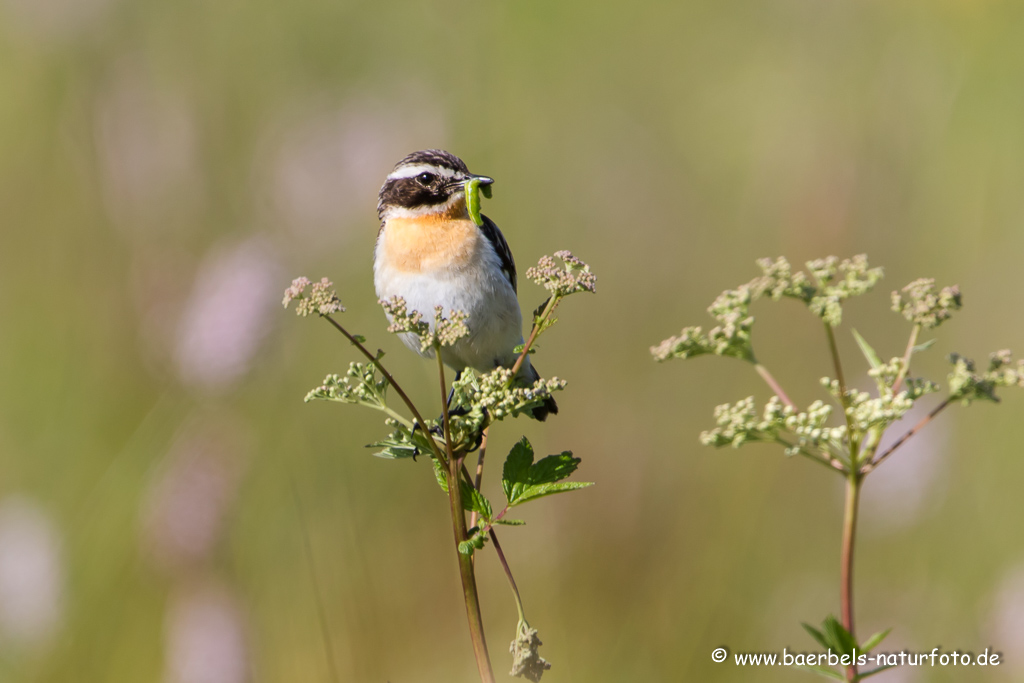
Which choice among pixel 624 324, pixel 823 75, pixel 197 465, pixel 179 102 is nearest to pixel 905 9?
pixel 823 75

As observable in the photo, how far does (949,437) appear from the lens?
4281 millimetres

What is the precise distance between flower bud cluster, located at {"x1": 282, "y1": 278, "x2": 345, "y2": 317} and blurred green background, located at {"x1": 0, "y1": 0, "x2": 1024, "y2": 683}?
150 cm

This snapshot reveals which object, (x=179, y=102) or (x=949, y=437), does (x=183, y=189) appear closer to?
(x=179, y=102)

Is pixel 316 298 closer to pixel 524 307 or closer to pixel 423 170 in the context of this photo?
pixel 423 170

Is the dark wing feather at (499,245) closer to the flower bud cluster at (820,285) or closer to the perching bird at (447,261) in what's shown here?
the perching bird at (447,261)

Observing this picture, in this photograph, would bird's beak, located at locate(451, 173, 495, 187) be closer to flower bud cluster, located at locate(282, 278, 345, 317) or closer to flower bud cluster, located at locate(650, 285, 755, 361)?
flower bud cluster, located at locate(650, 285, 755, 361)

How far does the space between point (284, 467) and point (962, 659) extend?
3300 millimetres

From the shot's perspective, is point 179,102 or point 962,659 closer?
point 962,659

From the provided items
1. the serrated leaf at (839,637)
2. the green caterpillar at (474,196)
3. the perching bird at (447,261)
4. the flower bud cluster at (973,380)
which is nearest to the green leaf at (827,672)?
the serrated leaf at (839,637)

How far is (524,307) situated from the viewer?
5.38 m

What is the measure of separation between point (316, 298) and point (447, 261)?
70.3 inches

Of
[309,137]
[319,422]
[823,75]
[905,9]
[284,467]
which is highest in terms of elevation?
[905,9]

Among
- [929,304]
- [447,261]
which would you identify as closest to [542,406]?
[447,261]

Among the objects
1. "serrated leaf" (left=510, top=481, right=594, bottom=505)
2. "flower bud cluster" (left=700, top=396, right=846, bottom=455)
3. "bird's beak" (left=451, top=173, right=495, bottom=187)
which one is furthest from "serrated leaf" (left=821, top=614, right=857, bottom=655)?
"bird's beak" (left=451, top=173, right=495, bottom=187)
